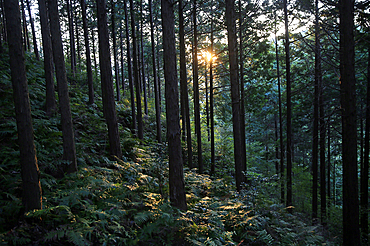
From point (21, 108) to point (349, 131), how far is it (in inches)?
353

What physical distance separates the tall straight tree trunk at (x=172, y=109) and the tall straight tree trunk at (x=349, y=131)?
18.0ft

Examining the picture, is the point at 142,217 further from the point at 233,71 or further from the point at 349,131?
the point at 349,131

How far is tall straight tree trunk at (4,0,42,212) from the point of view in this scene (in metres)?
3.93

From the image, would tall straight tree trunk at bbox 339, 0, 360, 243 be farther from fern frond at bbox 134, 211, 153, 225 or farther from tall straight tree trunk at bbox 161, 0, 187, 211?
fern frond at bbox 134, 211, 153, 225

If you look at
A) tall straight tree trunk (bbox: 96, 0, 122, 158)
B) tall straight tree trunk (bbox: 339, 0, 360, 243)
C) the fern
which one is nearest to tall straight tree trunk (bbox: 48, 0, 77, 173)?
tall straight tree trunk (bbox: 96, 0, 122, 158)

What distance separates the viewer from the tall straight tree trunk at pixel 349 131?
6.76 metres

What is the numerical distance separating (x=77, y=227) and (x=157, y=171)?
14.2ft

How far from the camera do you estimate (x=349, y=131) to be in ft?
22.7

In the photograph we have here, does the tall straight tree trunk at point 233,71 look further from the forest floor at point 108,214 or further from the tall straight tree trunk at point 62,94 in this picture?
the tall straight tree trunk at point 62,94

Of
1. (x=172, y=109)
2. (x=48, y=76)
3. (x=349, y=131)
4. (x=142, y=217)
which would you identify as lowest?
(x=142, y=217)

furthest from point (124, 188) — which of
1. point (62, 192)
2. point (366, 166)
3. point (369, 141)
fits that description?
point (369, 141)

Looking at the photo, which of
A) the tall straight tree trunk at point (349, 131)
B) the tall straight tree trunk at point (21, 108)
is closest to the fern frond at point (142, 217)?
the tall straight tree trunk at point (21, 108)

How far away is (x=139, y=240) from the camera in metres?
4.10

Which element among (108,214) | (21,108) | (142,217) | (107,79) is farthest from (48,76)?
(142,217)
